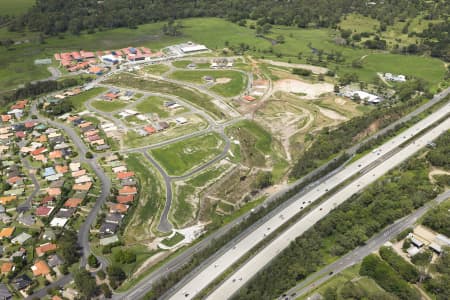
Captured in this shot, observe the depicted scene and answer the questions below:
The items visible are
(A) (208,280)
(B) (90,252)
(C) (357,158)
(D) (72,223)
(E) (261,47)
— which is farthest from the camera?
(E) (261,47)

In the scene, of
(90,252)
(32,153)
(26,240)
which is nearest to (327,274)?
(90,252)

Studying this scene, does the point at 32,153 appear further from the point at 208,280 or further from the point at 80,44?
the point at 80,44

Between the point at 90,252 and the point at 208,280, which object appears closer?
the point at 208,280

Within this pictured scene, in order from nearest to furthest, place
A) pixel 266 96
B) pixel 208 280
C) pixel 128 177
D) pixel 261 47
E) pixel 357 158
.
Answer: pixel 208 280 → pixel 128 177 → pixel 357 158 → pixel 266 96 → pixel 261 47

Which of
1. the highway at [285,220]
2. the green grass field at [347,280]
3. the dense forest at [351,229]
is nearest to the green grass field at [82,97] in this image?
the highway at [285,220]

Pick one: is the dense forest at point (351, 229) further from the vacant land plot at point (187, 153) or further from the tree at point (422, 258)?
the vacant land plot at point (187, 153)

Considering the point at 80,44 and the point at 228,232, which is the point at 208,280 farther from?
the point at 80,44
